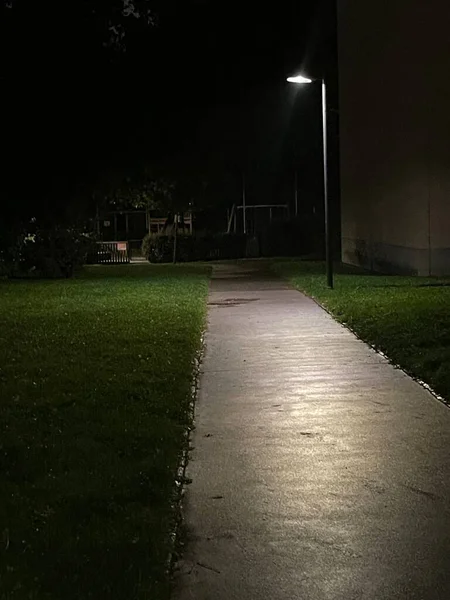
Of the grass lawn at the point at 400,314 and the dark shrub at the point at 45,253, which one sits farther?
the dark shrub at the point at 45,253

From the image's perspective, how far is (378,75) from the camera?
28.5 meters

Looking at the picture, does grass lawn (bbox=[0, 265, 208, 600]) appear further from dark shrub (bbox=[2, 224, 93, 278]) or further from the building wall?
dark shrub (bbox=[2, 224, 93, 278])

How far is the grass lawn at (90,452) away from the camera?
450 cm

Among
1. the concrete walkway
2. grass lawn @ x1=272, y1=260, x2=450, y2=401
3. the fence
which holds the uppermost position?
the fence

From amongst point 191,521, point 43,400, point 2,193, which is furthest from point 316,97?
point 191,521

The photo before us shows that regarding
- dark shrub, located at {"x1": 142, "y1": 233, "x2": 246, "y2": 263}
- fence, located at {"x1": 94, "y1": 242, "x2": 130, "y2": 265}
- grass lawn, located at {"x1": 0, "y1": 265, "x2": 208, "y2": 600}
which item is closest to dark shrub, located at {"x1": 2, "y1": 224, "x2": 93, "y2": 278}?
fence, located at {"x1": 94, "y1": 242, "x2": 130, "y2": 265}

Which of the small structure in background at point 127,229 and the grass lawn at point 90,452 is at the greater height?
the small structure in background at point 127,229

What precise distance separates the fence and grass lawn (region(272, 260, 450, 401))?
1825 cm

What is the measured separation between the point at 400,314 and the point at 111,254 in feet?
97.9

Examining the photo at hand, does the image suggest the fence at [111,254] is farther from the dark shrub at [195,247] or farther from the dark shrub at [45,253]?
the dark shrub at [45,253]

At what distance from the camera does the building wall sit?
2391 centimetres

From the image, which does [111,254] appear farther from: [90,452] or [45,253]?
[90,452]

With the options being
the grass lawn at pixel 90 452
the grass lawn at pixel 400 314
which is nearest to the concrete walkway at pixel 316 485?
the grass lawn at pixel 90 452

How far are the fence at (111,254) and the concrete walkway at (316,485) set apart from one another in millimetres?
32219
